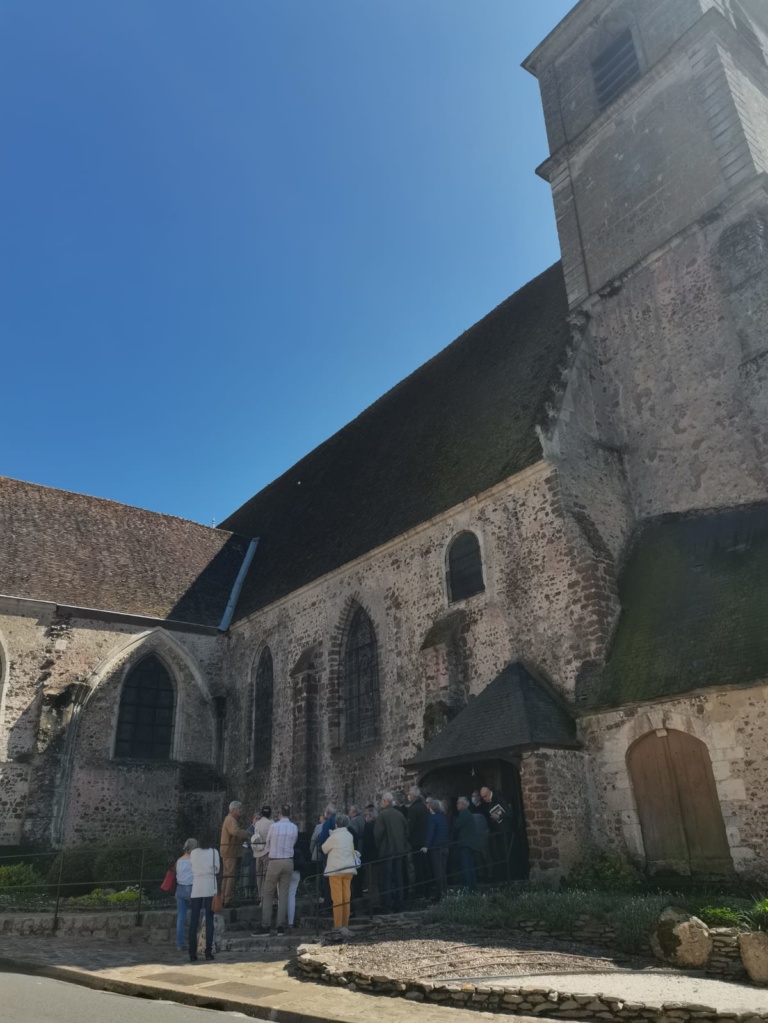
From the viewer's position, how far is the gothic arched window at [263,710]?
58.3 ft

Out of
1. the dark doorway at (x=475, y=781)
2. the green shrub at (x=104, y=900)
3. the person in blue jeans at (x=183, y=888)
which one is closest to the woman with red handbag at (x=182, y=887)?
the person in blue jeans at (x=183, y=888)

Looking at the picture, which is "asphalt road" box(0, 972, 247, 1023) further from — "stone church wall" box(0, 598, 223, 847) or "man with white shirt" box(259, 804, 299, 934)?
"stone church wall" box(0, 598, 223, 847)

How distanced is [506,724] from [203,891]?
476 cm

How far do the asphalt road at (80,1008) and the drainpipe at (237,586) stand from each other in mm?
13305

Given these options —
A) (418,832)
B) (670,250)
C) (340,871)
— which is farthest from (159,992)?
(670,250)

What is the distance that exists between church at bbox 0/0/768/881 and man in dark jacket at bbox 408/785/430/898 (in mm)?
694

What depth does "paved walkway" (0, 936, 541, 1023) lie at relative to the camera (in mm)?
5355

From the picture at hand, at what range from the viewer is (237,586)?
71.1ft

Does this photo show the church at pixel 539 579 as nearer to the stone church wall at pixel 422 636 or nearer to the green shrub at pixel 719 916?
the stone church wall at pixel 422 636

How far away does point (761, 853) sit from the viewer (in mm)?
9078

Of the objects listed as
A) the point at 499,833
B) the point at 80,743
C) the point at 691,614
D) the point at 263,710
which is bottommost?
the point at 499,833

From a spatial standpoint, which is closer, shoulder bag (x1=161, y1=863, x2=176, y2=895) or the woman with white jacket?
the woman with white jacket

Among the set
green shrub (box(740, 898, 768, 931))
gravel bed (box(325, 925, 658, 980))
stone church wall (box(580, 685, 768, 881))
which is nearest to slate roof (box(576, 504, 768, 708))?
stone church wall (box(580, 685, 768, 881))

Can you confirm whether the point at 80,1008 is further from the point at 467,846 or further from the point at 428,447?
the point at 428,447
